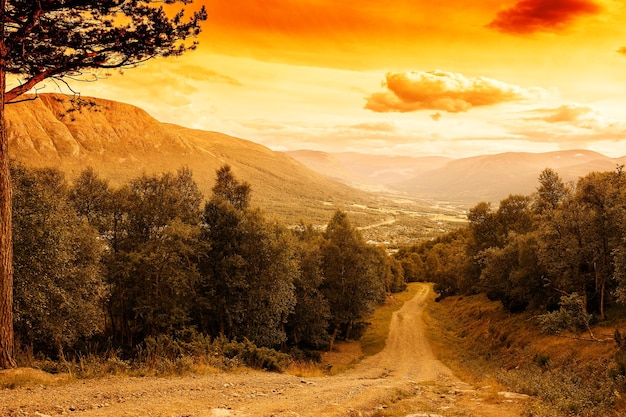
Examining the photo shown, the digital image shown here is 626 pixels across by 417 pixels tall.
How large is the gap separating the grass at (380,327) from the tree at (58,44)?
32.8 meters

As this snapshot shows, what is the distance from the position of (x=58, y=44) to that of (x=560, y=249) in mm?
32487

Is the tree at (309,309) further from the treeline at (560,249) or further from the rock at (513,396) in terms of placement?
the rock at (513,396)

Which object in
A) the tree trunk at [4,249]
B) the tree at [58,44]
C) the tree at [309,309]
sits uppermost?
the tree at [58,44]

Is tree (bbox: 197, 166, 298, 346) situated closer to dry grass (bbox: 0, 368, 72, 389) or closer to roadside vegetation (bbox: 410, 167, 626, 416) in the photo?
roadside vegetation (bbox: 410, 167, 626, 416)

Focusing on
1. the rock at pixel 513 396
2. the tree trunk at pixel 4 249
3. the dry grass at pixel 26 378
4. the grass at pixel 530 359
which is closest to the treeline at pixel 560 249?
the grass at pixel 530 359

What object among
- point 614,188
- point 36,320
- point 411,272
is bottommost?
point 411,272

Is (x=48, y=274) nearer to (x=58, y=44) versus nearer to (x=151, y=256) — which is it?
(x=151, y=256)

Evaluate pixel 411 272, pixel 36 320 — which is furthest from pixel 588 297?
pixel 411 272

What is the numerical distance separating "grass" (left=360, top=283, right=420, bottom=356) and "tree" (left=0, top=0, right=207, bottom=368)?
1291 inches

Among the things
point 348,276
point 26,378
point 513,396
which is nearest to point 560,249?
point 513,396

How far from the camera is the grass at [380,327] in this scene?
1587 inches

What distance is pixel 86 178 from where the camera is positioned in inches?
1260

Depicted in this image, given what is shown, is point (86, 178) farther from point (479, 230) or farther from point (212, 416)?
point (479, 230)

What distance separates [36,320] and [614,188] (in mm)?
37371
